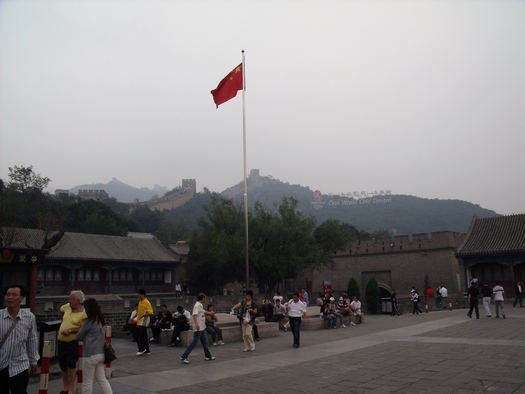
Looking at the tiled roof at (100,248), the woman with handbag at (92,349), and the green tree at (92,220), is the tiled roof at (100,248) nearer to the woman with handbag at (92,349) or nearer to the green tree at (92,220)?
the green tree at (92,220)

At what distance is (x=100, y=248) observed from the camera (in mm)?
42062

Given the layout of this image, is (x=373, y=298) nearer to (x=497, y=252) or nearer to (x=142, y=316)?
(x=497, y=252)

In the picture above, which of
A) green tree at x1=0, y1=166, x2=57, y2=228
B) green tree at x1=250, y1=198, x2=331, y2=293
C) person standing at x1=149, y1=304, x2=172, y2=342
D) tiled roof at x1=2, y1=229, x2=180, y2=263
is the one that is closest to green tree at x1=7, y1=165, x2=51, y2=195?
green tree at x1=0, y1=166, x2=57, y2=228

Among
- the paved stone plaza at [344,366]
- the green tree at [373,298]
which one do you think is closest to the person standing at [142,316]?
the paved stone plaza at [344,366]

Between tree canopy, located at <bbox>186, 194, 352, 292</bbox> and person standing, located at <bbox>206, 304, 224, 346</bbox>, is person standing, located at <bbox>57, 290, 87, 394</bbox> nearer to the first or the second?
person standing, located at <bbox>206, 304, 224, 346</bbox>

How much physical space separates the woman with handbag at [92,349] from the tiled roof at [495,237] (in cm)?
3076

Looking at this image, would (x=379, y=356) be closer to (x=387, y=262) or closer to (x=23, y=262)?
(x=23, y=262)

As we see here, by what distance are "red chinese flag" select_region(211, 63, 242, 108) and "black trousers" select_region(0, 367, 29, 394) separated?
16177 millimetres

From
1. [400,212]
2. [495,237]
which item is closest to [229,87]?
[495,237]

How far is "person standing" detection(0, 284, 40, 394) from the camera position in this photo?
16.1ft

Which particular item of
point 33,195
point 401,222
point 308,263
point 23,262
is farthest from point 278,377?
point 401,222

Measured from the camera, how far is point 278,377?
852cm

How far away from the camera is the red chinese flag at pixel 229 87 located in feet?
65.1

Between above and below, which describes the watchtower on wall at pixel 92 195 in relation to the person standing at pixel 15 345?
above
